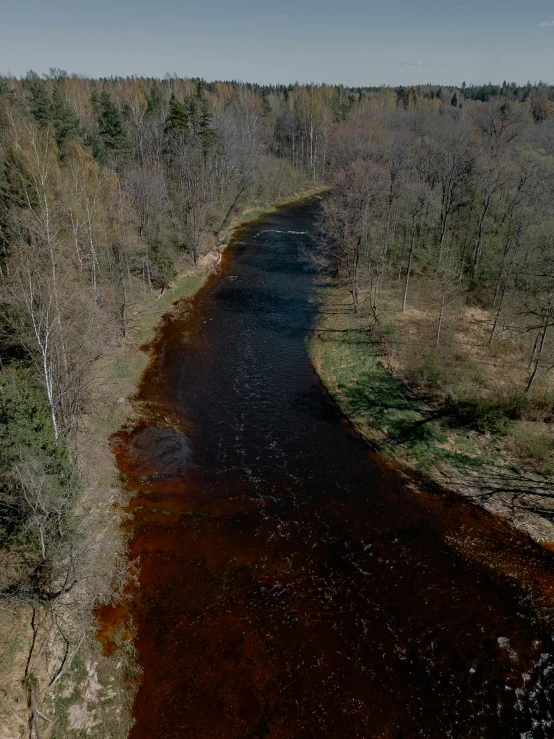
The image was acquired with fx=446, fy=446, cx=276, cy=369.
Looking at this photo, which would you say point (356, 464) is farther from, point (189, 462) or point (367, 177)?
point (367, 177)

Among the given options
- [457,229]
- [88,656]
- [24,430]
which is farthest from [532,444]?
[457,229]

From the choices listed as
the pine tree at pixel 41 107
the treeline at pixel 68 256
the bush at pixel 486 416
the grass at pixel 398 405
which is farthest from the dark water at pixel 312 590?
the pine tree at pixel 41 107

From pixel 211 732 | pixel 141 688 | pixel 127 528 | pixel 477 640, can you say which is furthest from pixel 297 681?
pixel 127 528

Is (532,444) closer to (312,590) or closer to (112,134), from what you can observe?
(312,590)

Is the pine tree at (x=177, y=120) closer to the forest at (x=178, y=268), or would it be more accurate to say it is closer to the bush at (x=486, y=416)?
the forest at (x=178, y=268)

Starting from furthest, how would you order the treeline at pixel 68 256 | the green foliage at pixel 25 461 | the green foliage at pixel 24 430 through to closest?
the treeline at pixel 68 256
the green foliage at pixel 24 430
the green foliage at pixel 25 461
